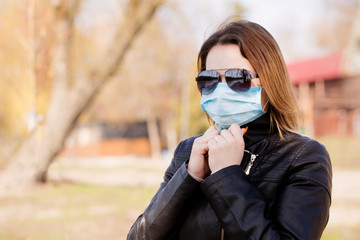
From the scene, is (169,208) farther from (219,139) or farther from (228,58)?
(228,58)

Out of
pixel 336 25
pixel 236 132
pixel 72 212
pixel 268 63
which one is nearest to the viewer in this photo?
pixel 236 132

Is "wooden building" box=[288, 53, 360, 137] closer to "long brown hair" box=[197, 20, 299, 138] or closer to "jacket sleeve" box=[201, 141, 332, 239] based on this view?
A: "long brown hair" box=[197, 20, 299, 138]

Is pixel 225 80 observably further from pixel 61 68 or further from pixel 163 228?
pixel 61 68

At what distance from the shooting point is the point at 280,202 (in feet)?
4.63

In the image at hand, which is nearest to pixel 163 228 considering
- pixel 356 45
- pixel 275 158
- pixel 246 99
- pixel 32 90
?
pixel 275 158

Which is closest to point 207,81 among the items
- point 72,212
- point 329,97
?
point 72,212

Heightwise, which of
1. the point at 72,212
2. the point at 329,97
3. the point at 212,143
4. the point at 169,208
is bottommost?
the point at 329,97

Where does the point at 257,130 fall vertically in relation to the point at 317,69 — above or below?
above

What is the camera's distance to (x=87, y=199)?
9.23m

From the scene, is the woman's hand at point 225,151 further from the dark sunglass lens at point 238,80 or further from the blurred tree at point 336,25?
the blurred tree at point 336,25

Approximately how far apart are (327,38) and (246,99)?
44282 mm

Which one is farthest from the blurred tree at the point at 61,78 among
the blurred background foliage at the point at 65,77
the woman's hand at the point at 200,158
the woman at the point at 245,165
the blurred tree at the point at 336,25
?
the blurred tree at the point at 336,25

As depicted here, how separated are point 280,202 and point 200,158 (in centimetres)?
33

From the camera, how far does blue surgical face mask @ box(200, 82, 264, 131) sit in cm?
168
